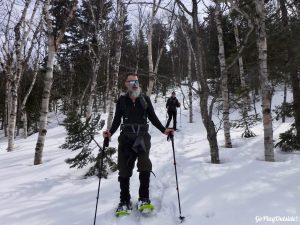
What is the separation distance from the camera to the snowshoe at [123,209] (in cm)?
454

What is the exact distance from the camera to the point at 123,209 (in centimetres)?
460

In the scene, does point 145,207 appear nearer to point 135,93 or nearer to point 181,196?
point 181,196

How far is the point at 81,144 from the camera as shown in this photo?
6.85 m

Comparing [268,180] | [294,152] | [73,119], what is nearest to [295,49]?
[294,152]

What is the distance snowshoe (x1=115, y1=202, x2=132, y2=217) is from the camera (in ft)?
14.9

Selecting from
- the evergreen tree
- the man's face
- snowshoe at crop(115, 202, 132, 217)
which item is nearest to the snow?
→ snowshoe at crop(115, 202, 132, 217)

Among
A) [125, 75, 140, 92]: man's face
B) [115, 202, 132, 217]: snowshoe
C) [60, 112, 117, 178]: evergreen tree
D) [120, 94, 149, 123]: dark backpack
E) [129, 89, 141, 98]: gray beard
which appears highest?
[125, 75, 140, 92]: man's face

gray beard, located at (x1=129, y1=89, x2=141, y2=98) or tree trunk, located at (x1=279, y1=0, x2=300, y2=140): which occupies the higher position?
tree trunk, located at (x1=279, y1=0, x2=300, y2=140)

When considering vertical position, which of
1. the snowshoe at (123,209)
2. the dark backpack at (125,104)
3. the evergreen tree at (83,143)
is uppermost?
the dark backpack at (125,104)

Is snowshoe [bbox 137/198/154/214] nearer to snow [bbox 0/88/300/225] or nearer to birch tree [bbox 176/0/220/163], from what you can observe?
snow [bbox 0/88/300/225]

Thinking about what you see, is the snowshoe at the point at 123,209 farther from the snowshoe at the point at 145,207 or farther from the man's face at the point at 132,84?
the man's face at the point at 132,84

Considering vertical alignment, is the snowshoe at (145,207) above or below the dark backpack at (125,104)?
below

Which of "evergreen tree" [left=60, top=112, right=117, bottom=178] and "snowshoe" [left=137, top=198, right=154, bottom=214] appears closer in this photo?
"snowshoe" [left=137, top=198, right=154, bottom=214]

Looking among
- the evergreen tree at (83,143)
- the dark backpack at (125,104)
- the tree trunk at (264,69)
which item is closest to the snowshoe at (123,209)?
the dark backpack at (125,104)
